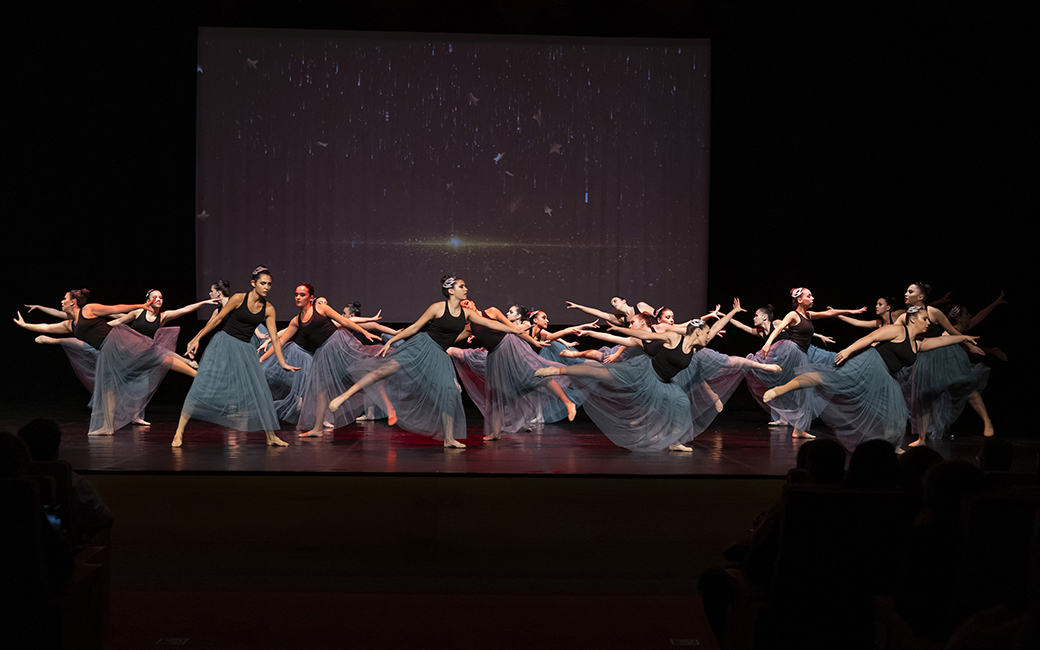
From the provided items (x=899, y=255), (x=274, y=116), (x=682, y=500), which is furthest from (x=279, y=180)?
(x=899, y=255)

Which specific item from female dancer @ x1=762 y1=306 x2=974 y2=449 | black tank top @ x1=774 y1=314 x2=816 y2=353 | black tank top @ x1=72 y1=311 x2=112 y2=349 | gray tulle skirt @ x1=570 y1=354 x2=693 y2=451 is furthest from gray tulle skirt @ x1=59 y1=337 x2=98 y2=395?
black tank top @ x1=774 y1=314 x2=816 y2=353

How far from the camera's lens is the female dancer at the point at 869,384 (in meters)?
5.95

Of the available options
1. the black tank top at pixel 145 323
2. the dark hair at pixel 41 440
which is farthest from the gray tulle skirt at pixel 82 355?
the dark hair at pixel 41 440

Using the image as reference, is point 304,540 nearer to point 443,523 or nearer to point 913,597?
point 443,523

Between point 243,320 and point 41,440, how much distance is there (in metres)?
3.10

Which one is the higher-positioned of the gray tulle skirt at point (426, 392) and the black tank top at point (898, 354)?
the black tank top at point (898, 354)

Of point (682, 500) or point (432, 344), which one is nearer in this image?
point (682, 500)

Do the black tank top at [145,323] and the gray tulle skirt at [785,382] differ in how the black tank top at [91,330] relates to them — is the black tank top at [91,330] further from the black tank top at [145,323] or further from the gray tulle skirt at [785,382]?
the gray tulle skirt at [785,382]

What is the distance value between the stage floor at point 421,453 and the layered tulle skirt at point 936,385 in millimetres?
209

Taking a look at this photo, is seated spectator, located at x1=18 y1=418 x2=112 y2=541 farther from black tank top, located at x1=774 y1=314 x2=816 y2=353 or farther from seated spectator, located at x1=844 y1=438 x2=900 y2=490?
black tank top, located at x1=774 y1=314 x2=816 y2=353

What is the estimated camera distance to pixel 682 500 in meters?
4.53

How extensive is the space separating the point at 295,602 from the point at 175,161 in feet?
22.4

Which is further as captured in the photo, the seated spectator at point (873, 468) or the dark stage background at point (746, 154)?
the dark stage background at point (746, 154)

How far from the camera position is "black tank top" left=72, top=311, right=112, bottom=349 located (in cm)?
689
